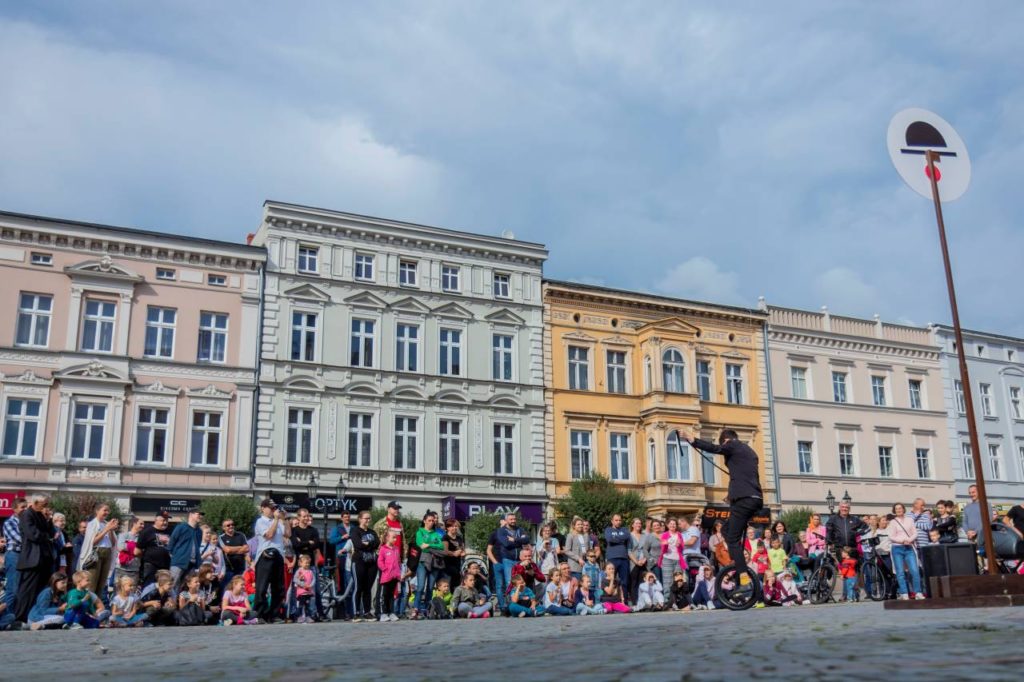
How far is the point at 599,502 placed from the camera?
3447 centimetres

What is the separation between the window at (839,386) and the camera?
4512cm

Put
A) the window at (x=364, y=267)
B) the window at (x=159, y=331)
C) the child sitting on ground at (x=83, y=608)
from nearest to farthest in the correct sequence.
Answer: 1. the child sitting on ground at (x=83, y=608)
2. the window at (x=159, y=331)
3. the window at (x=364, y=267)

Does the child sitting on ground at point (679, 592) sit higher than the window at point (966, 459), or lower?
lower

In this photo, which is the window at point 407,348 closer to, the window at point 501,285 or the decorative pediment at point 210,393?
the window at point 501,285

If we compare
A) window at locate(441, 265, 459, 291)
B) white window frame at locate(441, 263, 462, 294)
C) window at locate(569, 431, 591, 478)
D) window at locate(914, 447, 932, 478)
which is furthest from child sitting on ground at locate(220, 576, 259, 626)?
window at locate(914, 447, 932, 478)

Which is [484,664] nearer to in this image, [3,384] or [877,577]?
[877,577]

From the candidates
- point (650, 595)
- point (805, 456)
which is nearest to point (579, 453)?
point (805, 456)

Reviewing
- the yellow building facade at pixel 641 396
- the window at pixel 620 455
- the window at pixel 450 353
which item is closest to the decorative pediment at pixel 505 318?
the yellow building facade at pixel 641 396

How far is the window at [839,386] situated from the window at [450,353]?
18.0 metres

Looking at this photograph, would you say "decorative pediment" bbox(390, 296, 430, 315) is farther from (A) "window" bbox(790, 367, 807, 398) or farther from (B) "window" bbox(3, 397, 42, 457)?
(A) "window" bbox(790, 367, 807, 398)

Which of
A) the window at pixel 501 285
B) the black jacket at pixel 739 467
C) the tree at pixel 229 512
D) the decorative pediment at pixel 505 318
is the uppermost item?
the window at pixel 501 285

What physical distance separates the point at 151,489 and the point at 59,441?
3.09 m

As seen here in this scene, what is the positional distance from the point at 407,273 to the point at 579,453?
9.51 metres

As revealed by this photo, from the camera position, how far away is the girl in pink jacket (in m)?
16.9
